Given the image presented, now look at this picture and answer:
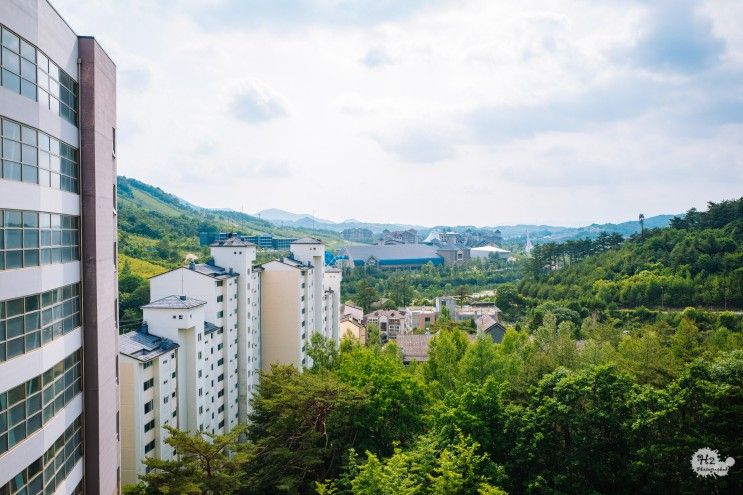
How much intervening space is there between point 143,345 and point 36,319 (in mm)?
8802

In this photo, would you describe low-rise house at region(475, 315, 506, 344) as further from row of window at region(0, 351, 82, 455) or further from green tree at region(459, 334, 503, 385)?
row of window at region(0, 351, 82, 455)

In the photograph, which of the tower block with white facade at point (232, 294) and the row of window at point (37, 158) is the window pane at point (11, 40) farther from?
the tower block with white facade at point (232, 294)

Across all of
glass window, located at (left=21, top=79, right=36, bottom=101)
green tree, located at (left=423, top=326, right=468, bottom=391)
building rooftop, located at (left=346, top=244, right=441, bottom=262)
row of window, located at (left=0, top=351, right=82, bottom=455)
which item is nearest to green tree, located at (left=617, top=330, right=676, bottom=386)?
green tree, located at (left=423, top=326, right=468, bottom=391)

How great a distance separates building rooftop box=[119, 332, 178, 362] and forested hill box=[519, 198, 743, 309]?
26891 mm

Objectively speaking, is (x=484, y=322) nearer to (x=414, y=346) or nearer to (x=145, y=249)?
(x=414, y=346)

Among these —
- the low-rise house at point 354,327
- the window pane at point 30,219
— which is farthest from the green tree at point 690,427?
the low-rise house at point 354,327

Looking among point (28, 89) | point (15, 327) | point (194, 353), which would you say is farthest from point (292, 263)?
point (15, 327)

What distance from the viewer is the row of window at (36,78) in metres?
6.02

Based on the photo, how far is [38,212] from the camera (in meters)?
6.64

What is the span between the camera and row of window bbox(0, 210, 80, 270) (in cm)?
594

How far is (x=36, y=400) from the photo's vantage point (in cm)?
643

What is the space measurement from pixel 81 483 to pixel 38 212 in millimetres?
4242

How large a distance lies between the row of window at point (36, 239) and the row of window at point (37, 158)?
437mm

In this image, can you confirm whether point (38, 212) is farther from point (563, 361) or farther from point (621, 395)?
point (563, 361)
